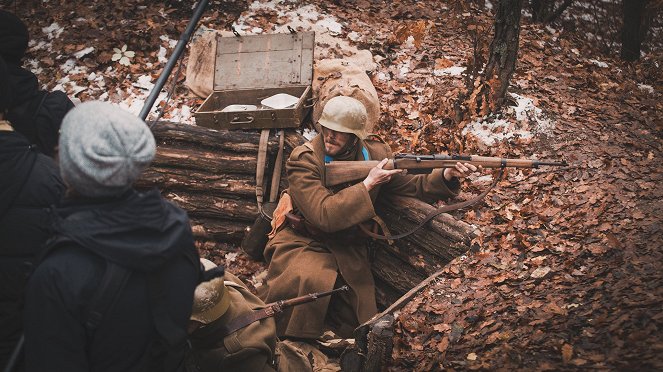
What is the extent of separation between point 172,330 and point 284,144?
14.7 feet

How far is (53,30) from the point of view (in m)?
9.57

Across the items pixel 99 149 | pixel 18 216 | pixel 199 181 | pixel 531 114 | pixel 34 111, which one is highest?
pixel 99 149

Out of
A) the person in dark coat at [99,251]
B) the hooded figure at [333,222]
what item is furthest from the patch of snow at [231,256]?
the person in dark coat at [99,251]

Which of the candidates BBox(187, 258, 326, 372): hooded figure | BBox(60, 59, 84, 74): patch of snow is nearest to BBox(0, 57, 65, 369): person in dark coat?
BBox(187, 258, 326, 372): hooded figure

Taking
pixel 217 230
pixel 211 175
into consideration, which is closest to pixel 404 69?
pixel 211 175

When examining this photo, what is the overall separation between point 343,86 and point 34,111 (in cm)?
404

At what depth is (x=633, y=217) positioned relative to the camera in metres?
5.27

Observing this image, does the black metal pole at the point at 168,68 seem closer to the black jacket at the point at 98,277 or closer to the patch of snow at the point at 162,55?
the black jacket at the point at 98,277

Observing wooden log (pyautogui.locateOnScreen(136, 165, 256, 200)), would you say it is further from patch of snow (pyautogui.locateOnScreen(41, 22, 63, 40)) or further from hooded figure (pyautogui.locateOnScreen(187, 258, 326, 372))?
patch of snow (pyautogui.locateOnScreen(41, 22, 63, 40))

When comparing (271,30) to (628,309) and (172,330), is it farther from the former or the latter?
(172,330)

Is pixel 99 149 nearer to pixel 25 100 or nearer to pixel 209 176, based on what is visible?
pixel 25 100

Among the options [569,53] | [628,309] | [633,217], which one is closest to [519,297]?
[628,309]

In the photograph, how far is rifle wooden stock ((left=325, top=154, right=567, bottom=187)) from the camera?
15.2ft

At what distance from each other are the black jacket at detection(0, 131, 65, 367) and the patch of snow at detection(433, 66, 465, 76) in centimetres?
671
